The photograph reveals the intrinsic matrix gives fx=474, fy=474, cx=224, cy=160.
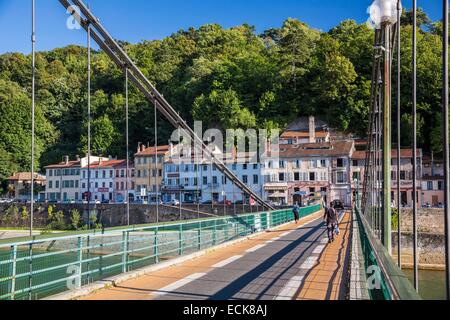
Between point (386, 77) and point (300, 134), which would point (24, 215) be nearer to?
point (300, 134)

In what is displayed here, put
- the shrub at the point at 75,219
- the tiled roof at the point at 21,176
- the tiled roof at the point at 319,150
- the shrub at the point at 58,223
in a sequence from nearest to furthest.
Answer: the shrub at the point at 75,219
the shrub at the point at 58,223
the tiled roof at the point at 319,150
the tiled roof at the point at 21,176

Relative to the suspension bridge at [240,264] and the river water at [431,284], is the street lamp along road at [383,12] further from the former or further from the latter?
the river water at [431,284]

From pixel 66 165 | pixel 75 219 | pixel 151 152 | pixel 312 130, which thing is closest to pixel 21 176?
pixel 66 165

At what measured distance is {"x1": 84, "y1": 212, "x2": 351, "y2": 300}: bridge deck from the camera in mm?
7785

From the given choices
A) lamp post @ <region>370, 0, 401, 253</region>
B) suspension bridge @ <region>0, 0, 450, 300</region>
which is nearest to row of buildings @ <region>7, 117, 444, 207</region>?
suspension bridge @ <region>0, 0, 450, 300</region>

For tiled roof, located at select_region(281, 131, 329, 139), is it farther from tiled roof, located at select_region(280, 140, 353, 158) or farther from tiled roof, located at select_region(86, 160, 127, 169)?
tiled roof, located at select_region(86, 160, 127, 169)

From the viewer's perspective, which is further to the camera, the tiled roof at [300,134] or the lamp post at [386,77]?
the tiled roof at [300,134]

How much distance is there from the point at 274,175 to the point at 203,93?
30.2m

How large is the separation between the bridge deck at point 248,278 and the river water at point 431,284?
1728 centimetres

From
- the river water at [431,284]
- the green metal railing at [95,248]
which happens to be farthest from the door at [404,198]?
the green metal railing at [95,248]

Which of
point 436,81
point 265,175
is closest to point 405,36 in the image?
point 436,81

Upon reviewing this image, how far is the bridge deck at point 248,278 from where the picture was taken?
7785 millimetres

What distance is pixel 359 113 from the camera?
75875 millimetres

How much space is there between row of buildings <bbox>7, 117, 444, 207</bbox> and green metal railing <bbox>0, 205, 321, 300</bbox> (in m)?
34.2
